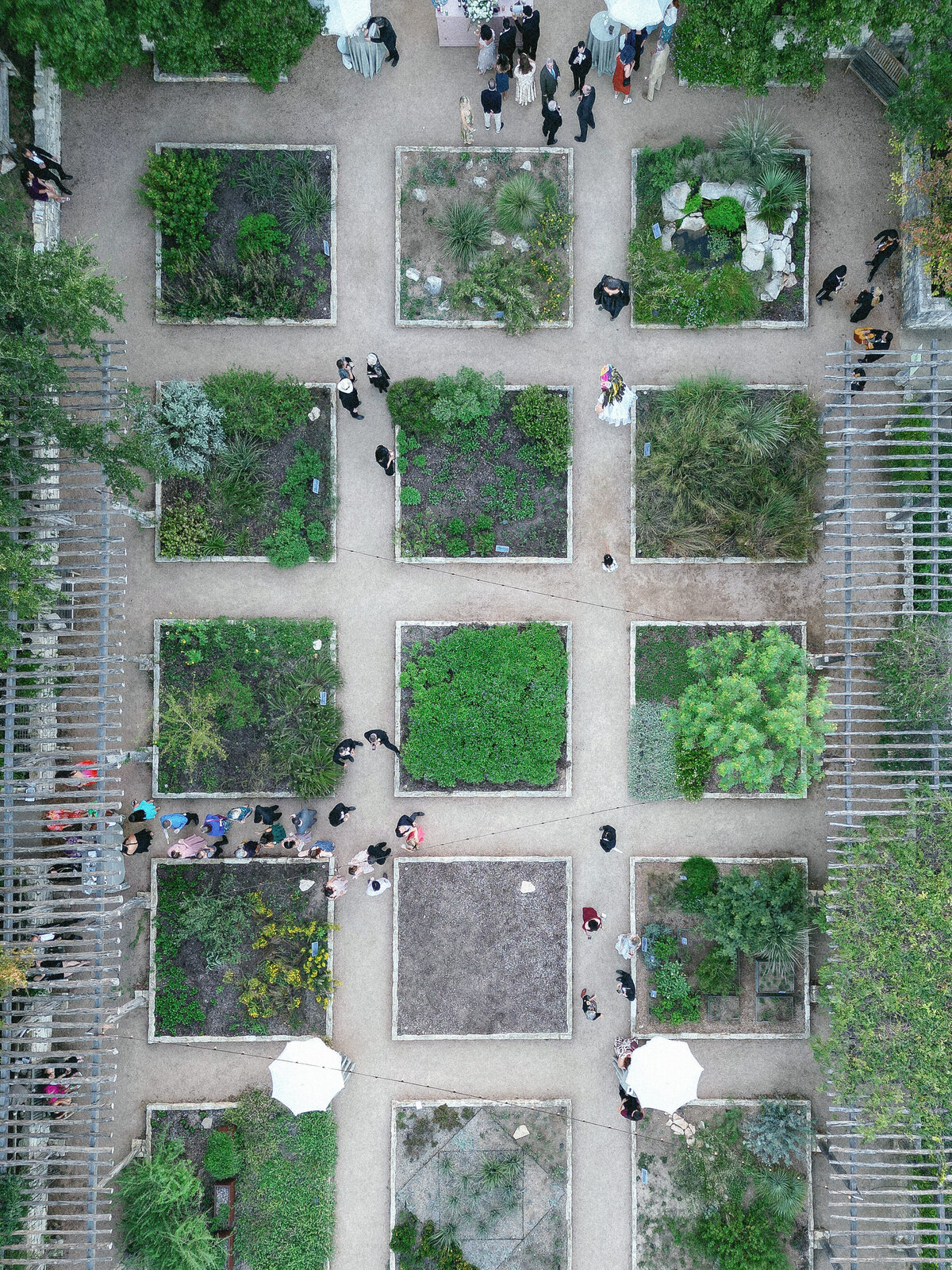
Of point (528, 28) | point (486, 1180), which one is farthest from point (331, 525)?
point (486, 1180)

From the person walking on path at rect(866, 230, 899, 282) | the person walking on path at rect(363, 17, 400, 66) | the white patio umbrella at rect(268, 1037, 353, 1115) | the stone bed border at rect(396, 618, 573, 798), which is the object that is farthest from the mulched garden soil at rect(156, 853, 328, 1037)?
the person walking on path at rect(866, 230, 899, 282)

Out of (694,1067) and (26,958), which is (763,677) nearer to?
(694,1067)

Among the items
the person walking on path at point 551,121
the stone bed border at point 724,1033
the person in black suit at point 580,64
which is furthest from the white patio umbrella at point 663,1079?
the person in black suit at point 580,64

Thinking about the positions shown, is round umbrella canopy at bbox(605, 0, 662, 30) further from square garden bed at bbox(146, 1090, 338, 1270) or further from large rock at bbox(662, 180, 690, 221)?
square garden bed at bbox(146, 1090, 338, 1270)

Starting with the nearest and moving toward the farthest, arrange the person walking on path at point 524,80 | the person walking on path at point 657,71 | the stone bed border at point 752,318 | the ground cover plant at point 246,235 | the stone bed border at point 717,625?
the person walking on path at point 524,80
the person walking on path at point 657,71
the ground cover plant at point 246,235
the stone bed border at point 752,318
the stone bed border at point 717,625

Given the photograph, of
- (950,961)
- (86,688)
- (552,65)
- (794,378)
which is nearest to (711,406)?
(794,378)

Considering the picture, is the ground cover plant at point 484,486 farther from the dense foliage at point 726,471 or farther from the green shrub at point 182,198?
the green shrub at point 182,198
